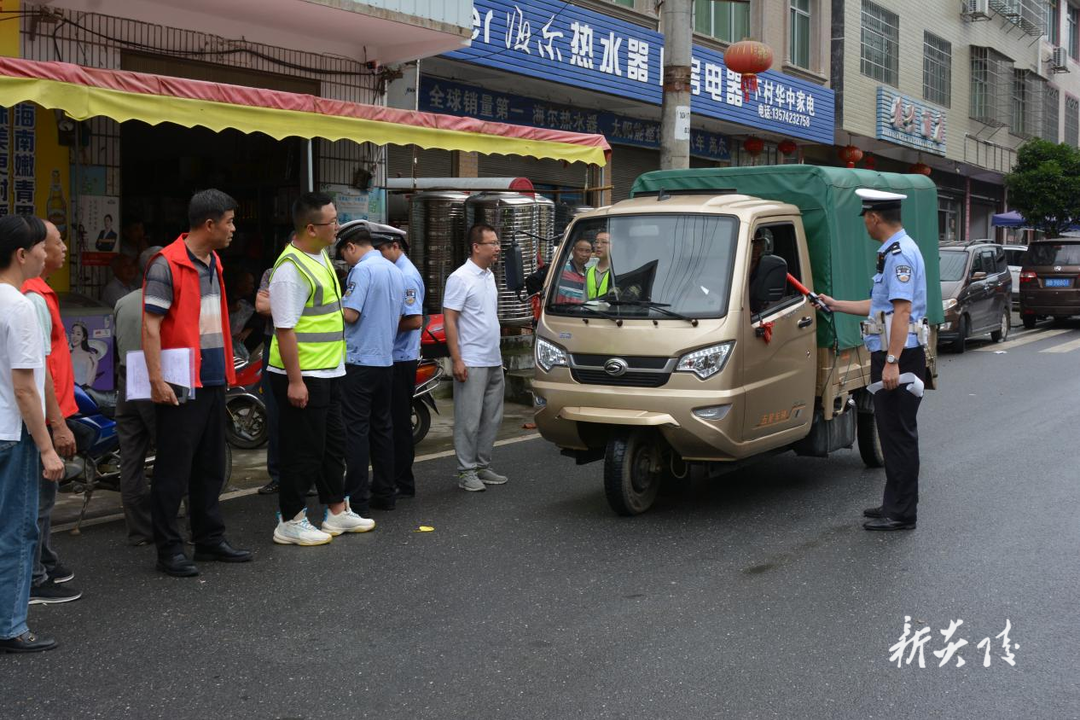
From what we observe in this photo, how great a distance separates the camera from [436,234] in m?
12.5

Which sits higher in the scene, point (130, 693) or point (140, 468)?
point (140, 468)

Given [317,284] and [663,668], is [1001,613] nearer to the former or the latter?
[663,668]

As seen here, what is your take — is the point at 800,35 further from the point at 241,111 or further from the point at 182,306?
the point at 182,306

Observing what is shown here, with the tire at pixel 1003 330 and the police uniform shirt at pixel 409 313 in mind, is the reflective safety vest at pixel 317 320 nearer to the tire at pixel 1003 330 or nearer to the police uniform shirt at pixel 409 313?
the police uniform shirt at pixel 409 313

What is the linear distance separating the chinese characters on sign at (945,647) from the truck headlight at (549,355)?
2.78 metres

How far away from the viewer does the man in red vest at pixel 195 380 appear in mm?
5541

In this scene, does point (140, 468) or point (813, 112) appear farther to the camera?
point (813, 112)

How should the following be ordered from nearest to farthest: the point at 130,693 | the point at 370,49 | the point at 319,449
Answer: the point at 130,693, the point at 319,449, the point at 370,49

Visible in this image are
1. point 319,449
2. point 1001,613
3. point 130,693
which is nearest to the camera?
point 130,693

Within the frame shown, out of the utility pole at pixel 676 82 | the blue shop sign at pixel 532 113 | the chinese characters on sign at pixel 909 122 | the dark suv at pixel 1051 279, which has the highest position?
the chinese characters on sign at pixel 909 122

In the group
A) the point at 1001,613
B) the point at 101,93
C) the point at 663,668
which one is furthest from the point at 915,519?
the point at 101,93

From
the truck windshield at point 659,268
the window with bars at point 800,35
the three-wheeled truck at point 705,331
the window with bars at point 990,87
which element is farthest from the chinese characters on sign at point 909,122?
the truck windshield at point 659,268

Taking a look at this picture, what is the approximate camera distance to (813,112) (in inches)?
886

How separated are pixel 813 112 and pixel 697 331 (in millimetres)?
17248
